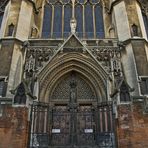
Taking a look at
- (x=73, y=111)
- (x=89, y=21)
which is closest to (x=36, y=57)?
(x=73, y=111)

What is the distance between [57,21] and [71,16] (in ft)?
3.03

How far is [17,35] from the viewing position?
14.5 m

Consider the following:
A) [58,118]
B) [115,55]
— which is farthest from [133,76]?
[58,118]

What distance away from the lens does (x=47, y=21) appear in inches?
659

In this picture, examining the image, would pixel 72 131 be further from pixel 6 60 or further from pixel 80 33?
pixel 80 33

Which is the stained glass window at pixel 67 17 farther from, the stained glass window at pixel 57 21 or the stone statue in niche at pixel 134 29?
the stone statue in niche at pixel 134 29

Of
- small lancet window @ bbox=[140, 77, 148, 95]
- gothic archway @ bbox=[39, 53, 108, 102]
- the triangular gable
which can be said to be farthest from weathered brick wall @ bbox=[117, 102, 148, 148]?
the triangular gable

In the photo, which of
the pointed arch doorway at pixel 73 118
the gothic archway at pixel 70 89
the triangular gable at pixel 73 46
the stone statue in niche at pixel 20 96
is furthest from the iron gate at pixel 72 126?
the triangular gable at pixel 73 46

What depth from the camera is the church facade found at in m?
10.1

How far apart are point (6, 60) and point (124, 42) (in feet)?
20.2

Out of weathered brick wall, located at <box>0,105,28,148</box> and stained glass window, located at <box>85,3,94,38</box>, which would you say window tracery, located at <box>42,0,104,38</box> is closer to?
stained glass window, located at <box>85,3,94,38</box>

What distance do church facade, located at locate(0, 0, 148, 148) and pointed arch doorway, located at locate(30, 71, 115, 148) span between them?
0.13 feet

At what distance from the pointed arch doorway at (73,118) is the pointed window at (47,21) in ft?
11.0

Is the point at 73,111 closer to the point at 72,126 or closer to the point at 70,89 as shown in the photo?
the point at 72,126
